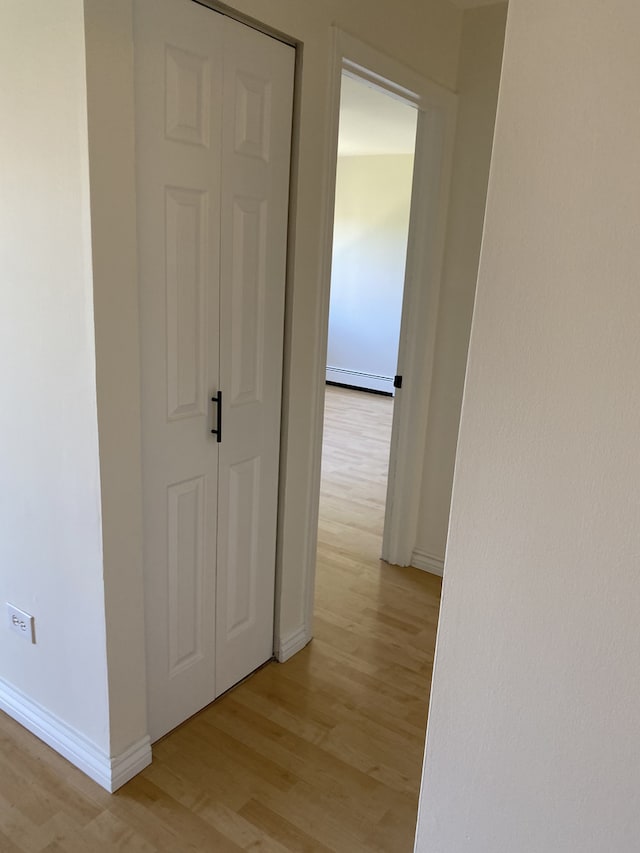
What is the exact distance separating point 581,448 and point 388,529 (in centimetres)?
247

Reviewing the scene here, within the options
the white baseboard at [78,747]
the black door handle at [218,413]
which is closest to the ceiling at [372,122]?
the black door handle at [218,413]

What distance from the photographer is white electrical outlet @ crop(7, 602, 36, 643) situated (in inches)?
76.4

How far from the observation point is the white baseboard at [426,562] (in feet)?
10.6

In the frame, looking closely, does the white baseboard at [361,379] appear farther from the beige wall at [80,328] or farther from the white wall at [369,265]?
the beige wall at [80,328]

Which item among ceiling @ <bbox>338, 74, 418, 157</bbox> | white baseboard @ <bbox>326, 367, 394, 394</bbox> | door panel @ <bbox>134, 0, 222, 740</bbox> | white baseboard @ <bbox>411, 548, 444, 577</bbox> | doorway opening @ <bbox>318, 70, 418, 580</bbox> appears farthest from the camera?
white baseboard @ <bbox>326, 367, 394, 394</bbox>

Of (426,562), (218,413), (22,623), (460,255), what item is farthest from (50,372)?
(426,562)

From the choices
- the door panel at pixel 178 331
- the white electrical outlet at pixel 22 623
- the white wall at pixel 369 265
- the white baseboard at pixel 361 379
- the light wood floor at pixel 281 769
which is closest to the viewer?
the door panel at pixel 178 331

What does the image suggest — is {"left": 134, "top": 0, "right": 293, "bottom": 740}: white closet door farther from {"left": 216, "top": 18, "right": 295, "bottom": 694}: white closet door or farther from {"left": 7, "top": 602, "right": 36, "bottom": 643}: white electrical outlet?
{"left": 7, "top": 602, "right": 36, "bottom": 643}: white electrical outlet

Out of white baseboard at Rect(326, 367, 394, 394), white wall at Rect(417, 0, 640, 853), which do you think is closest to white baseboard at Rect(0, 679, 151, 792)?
white wall at Rect(417, 0, 640, 853)

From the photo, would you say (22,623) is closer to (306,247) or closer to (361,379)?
(306,247)

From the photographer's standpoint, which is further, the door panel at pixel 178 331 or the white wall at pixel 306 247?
the white wall at pixel 306 247

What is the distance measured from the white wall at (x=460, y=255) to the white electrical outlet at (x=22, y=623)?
6.25 feet

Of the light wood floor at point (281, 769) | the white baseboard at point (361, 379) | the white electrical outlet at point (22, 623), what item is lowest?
the light wood floor at point (281, 769)

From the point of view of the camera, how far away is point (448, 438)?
3.09 metres
